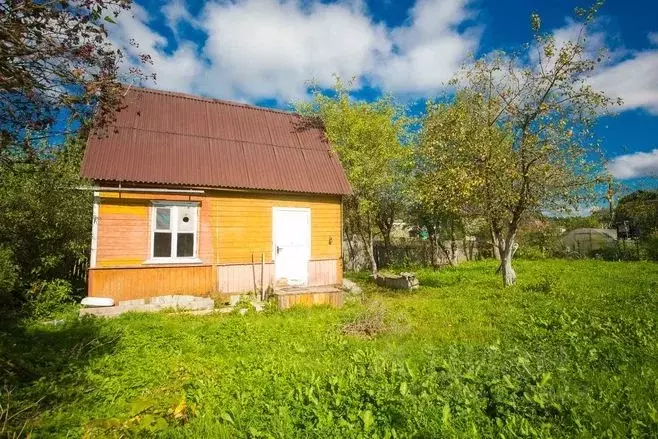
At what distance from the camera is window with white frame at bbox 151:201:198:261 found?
461 inches

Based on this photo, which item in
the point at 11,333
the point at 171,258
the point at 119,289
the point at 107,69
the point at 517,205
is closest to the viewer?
the point at 107,69

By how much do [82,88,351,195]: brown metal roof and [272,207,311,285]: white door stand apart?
98 cm

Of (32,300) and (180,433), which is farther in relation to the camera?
(32,300)

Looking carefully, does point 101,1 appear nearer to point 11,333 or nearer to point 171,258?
point 11,333

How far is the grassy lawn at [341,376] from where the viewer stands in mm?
4105

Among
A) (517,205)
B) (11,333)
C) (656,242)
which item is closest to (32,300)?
(11,333)

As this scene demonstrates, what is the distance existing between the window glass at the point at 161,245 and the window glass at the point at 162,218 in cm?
23

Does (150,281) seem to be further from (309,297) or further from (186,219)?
(309,297)

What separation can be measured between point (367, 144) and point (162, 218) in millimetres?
10778

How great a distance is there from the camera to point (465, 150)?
13227mm

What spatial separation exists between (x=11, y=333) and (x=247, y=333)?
484 cm

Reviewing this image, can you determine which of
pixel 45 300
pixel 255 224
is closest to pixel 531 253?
pixel 255 224

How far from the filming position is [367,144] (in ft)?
61.7

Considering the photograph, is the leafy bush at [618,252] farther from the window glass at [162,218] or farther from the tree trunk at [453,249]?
the window glass at [162,218]
